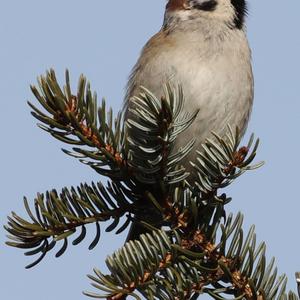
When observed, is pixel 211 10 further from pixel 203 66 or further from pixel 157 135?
pixel 157 135

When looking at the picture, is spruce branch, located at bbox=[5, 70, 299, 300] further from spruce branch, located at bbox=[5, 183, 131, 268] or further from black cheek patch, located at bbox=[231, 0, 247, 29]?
black cheek patch, located at bbox=[231, 0, 247, 29]

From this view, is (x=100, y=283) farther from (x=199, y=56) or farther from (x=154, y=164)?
(x=199, y=56)

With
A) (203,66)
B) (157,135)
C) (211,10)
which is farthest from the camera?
(211,10)

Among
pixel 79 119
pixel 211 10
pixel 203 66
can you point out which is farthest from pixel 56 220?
pixel 211 10

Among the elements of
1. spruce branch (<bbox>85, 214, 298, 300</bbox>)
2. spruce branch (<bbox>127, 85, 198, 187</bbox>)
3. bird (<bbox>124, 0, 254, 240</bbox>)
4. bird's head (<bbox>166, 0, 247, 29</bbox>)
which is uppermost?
bird's head (<bbox>166, 0, 247, 29</bbox>)

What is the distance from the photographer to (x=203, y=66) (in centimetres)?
353

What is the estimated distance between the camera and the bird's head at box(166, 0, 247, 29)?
4004mm

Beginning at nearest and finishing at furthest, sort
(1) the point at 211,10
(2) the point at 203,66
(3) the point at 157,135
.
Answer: (3) the point at 157,135
(2) the point at 203,66
(1) the point at 211,10

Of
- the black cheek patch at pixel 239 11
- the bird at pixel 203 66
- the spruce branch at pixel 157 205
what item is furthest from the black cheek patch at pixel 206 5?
the spruce branch at pixel 157 205

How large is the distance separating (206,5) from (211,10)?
0.24 feet

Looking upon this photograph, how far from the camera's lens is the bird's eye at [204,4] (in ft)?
13.4

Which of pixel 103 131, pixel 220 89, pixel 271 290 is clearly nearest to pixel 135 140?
pixel 103 131

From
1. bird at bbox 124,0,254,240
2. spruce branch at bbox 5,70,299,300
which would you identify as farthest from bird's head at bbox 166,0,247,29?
spruce branch at bbox 5,70,299,300

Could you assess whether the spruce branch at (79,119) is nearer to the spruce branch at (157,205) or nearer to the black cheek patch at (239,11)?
the spruce branch at (157,205)
